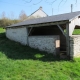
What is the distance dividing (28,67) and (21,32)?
287 inches

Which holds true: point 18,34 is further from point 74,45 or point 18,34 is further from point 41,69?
point 41,69

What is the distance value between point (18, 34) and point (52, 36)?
5592 mm

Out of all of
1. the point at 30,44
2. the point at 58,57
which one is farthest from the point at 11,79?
the point at 30,44

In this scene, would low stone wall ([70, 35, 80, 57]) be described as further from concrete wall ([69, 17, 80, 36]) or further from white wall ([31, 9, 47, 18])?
white wall ([31, 9, 47, 18])

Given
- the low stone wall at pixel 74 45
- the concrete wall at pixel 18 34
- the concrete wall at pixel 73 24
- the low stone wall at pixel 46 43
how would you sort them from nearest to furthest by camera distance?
the low stone wall at pixel 74 45 < the concrete wall at pixel 73 24 < the low stone wall at pixel 46 43 < the concrete wall at pixel 18 34

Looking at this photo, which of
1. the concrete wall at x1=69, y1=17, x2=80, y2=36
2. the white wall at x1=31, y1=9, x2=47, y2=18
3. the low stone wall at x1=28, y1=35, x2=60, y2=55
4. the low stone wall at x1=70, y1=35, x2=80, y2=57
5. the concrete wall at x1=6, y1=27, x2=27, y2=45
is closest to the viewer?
the low stone wall at x1=70, y1=35, x2=80, y2=57

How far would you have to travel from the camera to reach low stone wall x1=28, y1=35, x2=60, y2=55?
1170cm

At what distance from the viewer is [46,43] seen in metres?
12.5

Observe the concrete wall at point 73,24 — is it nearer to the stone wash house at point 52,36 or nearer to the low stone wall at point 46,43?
the stone wash house at point 52,36

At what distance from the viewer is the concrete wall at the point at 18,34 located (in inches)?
604

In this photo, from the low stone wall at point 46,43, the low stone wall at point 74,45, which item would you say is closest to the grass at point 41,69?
the low stone wall at point 74,45

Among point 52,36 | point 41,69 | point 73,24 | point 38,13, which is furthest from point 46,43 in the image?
point 38,13

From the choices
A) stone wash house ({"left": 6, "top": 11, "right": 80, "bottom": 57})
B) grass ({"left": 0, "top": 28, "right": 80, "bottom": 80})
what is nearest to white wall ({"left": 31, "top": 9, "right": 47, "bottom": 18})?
stone wash house ({"left": 6, "top": 11, "right": 80, "bottom": 57})

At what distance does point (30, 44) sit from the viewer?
1438cm
